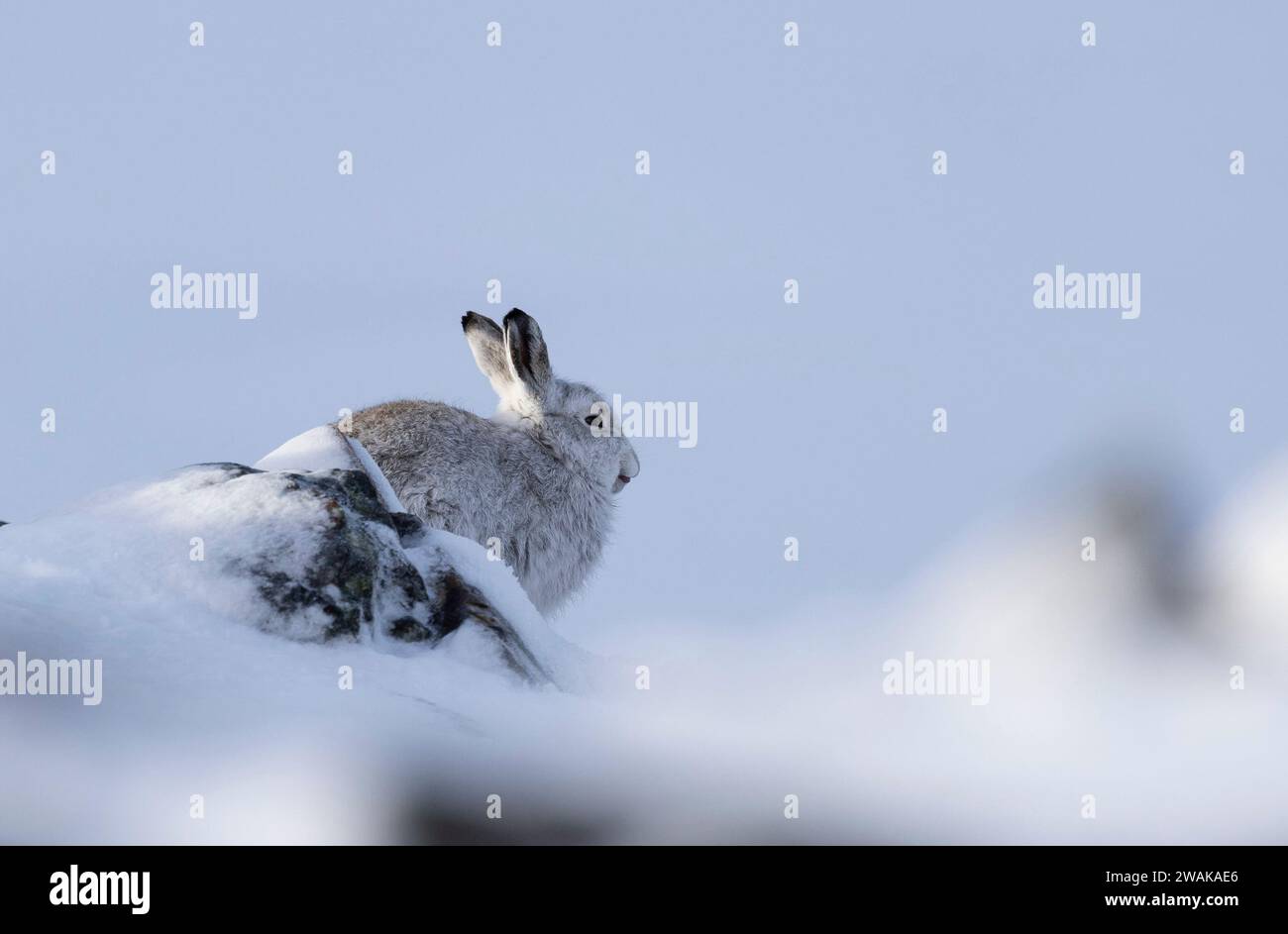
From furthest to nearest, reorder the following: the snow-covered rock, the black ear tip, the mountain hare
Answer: the black ear tip → the mountain hare → the snow-covered rock

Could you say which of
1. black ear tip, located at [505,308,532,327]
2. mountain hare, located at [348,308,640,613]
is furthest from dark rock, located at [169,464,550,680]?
black ear tip, located at [505,308,532,327]

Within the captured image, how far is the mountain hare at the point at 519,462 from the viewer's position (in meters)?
11.5

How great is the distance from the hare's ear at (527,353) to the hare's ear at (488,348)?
0.99ft

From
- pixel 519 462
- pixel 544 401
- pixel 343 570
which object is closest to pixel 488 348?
pixel 544 401

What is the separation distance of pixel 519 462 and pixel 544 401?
857 millimetres

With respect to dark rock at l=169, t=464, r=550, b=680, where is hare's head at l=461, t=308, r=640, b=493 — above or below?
above

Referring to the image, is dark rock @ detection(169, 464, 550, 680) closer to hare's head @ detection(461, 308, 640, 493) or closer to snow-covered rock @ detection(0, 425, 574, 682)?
snow-covered rock @ detection(0, 425, 574, 682)

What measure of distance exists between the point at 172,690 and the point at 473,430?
616 centimetres

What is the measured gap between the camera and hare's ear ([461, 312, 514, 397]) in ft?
44.1

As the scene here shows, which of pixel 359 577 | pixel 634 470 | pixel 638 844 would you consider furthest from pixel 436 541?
pixel 634 470

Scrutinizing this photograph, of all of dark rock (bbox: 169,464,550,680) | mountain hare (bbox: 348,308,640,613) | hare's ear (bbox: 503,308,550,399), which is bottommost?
dark rock (bbox: 169,464,550,680)

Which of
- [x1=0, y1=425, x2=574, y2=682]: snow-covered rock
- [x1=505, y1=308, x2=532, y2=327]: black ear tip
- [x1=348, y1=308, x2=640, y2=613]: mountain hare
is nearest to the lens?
[x1=0, y1=425, x2=574, y2=682]: snow-covered rock

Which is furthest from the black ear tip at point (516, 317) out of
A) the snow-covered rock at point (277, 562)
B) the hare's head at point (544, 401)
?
the snow-covered rock at point (277, 562)

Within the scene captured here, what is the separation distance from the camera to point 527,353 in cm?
1305
